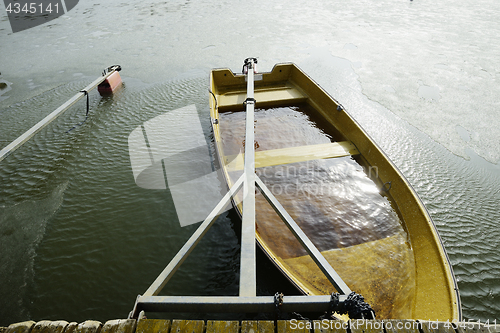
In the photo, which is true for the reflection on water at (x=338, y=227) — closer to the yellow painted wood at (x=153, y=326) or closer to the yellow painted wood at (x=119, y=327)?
the yellow painted wood at (x=153, y=326)

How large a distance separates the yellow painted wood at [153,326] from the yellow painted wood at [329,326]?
1.05 metres

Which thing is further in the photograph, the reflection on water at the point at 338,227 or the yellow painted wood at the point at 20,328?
the reflection on water at the point at 338,227

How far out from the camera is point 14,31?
13.9 meters

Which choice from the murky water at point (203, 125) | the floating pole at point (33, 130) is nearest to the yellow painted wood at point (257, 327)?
the murky water at point (203, 125)

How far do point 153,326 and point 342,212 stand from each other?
2.90m

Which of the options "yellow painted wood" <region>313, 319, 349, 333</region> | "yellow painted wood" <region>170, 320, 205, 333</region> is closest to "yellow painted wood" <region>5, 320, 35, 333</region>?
"yellow painted wood" <region>170, 320, 205, 333</region>

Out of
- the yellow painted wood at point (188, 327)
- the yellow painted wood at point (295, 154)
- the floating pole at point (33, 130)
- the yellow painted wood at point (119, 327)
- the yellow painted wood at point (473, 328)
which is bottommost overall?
the yellow painted wood at point (295, 154)

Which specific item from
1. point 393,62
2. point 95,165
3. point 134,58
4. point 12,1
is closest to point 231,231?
point 95,165

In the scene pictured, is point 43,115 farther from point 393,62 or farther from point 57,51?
point 393,62

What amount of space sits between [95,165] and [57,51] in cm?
911

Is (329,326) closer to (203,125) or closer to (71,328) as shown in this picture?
(71,328)

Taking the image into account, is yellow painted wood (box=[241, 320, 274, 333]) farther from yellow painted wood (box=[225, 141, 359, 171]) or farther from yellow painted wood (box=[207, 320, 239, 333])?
yellow painted wood (box=[225, 141, 359, 171])

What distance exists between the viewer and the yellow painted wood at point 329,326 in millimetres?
1748

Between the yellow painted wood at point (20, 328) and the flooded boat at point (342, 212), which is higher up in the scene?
the yellow painted wood at point (20, 328)
